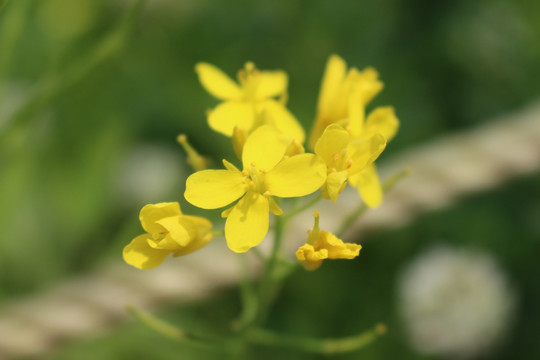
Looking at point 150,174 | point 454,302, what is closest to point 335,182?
point 454,302

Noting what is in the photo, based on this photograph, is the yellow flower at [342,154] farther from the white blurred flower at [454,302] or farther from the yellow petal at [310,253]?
the white blurred flower at [454,302]

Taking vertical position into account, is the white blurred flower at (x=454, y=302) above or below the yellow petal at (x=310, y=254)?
above

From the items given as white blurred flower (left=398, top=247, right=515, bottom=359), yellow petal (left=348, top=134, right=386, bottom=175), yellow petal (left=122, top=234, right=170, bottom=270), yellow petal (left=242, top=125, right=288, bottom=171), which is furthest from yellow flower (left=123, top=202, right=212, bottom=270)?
white blurred flower (left=398, top=247, right=515, bottom=359)

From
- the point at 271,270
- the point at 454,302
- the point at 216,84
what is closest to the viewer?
the point at 271,270

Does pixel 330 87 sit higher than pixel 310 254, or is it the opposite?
pixel 330 87

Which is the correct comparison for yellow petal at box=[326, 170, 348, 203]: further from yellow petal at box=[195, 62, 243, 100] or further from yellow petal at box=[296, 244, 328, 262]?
yellow petal at box=[195, 62, 243, 100]

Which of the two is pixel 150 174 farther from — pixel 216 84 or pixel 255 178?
pixel 255 178

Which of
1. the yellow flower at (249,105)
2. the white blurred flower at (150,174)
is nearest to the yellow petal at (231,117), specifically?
the yellow flower at (249,105)
